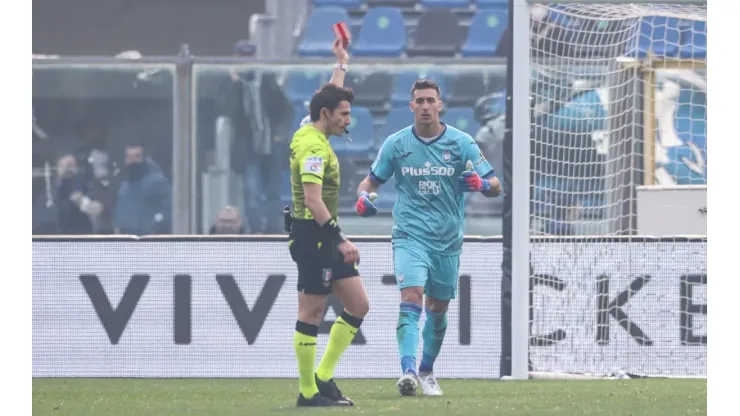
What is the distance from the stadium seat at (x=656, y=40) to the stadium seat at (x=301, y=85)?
3.10m

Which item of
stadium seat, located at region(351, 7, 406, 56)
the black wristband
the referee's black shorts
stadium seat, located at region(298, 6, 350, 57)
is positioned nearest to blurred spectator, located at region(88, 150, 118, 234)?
stadium seat, located at region(298, 6, 350, 57)

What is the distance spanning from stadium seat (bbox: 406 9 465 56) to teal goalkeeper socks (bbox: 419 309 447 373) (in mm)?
9292

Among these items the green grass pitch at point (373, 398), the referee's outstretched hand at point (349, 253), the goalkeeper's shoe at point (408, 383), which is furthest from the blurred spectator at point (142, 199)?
the referee's outstretched hand at point (349, 253)

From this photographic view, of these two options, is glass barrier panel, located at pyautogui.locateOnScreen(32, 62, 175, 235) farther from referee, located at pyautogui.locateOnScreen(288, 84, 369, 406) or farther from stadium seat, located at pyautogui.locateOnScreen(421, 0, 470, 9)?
referee, located at pyautogui.locateOnScreen(288, 84, 369, 406)

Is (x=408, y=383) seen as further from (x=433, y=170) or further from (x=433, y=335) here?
(x=433, y=170)

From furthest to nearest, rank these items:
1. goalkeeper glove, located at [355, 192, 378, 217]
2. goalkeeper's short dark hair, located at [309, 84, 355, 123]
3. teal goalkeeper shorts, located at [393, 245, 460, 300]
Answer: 1. teal goalkeeper shorts, located at [393, 245, 460, 300]
2. goalkeeper glove, located at [355, 192, 378, 217]
3. goalkeeper's short dark hair, located at [309, 84, 355, 123]

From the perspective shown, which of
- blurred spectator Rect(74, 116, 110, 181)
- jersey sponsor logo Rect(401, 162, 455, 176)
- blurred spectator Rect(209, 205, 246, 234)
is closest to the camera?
jersey sponsor logo Rect(401, 162, 455, 176)

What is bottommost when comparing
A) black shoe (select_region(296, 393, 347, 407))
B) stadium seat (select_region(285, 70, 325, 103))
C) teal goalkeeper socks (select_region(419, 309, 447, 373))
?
black shoe (select_region(296, 393, 347, 407))

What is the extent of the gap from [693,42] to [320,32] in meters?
5.76

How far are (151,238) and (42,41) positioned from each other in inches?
432

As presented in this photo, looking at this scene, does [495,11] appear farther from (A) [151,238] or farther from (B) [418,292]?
(B) [418,292]

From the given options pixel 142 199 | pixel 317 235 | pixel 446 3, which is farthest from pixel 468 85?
pixel 317 235

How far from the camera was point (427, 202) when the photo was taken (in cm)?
930

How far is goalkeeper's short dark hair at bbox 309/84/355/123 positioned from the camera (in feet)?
26.6
